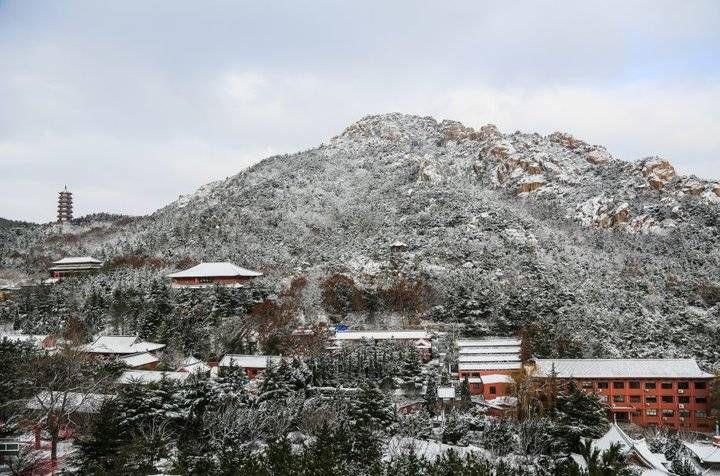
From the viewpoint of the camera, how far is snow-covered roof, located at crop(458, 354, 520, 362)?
1555 inches

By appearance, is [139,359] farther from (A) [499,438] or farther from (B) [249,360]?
(A) [499,438]

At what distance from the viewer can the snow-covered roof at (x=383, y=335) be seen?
139 feet

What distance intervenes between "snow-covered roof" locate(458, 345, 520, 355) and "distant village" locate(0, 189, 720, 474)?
0.08 m

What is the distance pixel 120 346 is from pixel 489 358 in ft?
92.1

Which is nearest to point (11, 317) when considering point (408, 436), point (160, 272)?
point (160, 272)

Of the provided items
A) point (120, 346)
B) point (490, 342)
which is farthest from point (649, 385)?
point (120, 346)

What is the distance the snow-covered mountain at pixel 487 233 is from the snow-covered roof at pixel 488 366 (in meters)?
5.02

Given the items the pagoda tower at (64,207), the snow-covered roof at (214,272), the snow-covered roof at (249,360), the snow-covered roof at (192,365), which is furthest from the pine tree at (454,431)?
the pagoda tower at (64,207)

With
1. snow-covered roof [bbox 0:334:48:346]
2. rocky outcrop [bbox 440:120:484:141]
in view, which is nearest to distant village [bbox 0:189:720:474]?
snow-covered roof [bbox 0:334:48:346]

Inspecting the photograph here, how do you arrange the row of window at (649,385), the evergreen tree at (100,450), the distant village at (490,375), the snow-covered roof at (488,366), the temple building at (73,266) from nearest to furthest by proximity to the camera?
the evergreen tree at (100,450) → the distant village at (490,375) → the row of window at (649,385) → the snow-covered roof at (488,366) → the temple building at (73,266)

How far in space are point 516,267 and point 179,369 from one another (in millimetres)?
37063

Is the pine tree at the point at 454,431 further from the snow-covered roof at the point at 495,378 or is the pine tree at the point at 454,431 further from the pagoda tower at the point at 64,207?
the pagoda tower at the point at 64,207

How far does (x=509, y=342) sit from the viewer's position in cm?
4238

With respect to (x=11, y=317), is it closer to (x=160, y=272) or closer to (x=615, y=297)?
(x=160, y=272)
